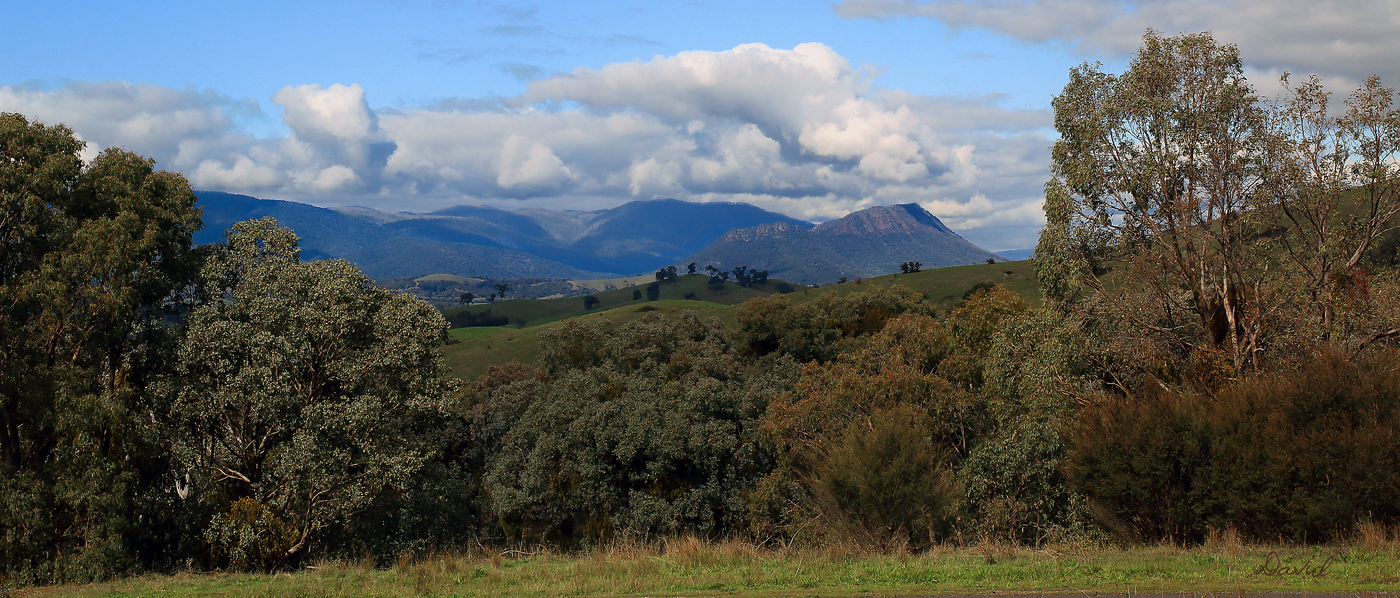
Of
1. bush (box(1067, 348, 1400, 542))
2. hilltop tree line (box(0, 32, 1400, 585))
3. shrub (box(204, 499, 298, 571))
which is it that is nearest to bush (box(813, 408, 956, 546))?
hilltop tree line (box(0, 32, 1400, 585))

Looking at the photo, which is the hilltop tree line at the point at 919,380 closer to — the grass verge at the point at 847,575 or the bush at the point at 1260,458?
the bush at the point at 1260,458

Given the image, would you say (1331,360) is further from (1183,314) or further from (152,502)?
(152,502)

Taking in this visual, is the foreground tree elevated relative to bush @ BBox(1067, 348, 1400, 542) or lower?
elevated

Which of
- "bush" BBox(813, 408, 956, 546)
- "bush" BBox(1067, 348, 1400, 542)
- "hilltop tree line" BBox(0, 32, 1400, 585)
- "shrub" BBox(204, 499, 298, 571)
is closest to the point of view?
"bush" BBox(1067, 348, 1400, 542)

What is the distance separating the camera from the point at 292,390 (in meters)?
25.8

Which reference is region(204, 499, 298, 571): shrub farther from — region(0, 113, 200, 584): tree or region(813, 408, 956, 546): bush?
region(813, 408, 956, 546): bush

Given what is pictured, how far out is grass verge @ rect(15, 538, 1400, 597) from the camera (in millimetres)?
11805

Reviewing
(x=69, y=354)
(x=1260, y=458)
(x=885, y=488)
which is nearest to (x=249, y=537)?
(x=69, y=354)

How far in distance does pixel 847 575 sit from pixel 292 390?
65.1 ft

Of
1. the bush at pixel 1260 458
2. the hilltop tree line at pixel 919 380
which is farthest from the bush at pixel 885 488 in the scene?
the bush at pixel 1260 458

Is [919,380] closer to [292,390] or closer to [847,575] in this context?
[847,575]

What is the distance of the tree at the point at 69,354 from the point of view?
2038 centimetres
